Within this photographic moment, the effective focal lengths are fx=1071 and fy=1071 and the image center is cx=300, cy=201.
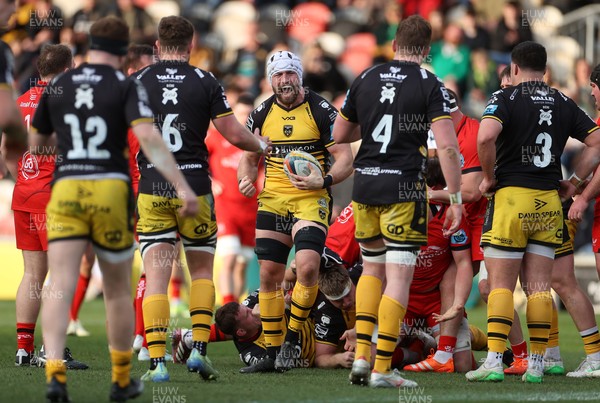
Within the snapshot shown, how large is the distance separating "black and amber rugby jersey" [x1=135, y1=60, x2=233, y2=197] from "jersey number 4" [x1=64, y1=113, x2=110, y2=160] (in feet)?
4.70

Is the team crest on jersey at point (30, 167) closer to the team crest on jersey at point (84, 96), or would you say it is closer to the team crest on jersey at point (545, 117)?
the team crest on jersey at point (84, 96)

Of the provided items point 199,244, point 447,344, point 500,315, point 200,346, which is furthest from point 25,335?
point 500,315

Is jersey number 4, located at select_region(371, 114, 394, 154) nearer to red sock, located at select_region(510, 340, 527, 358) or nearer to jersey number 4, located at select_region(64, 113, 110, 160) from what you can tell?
jersey number 4, located at select_region(64, 113, 110, 160)

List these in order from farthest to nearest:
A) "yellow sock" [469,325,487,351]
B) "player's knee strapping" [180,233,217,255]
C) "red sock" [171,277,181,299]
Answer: "red sock" [171,277,181,299] → "yellow sock" [469,325,487,351] → "player's knee strapping" [180,233,217,255]

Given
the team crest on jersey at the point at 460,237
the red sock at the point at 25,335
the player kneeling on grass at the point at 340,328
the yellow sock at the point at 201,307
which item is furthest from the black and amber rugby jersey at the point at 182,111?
the team crest on jersey at the point at 460,237

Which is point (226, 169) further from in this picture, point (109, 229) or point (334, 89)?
point (109, 229)

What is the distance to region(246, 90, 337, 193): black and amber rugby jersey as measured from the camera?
952 cm

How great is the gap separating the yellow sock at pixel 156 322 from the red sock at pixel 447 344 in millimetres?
2663

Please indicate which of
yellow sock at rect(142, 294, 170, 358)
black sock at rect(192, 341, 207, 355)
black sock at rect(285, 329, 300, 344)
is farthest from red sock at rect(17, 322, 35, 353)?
black sock at rect(285, 329, 300, 344)

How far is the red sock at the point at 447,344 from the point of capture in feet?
31.2

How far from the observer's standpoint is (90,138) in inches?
267

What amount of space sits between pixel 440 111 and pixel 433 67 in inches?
504

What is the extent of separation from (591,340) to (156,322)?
3.87 metres

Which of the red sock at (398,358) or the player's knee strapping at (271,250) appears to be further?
the red sock at (398,358)
